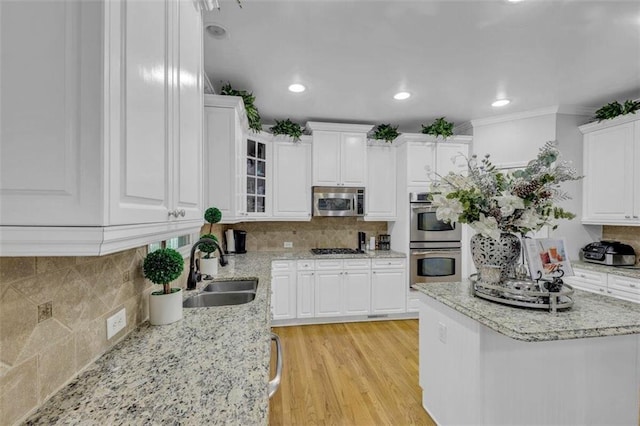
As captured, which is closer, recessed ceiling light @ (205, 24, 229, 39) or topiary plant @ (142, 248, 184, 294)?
topiary plant @ (142, 248, 184, 294)

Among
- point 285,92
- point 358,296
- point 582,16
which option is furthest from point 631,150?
point 285,92

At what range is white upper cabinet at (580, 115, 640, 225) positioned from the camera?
2982 millimetres

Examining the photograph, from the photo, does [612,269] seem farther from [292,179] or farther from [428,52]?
[292,179]

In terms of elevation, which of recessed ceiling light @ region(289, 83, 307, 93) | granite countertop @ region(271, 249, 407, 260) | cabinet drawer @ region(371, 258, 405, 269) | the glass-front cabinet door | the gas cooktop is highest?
recessed ceiling light @ region(289, 83, 307, 93)

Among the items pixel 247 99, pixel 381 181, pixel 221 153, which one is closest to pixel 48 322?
pixel 221 153

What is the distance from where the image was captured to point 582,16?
1806mm

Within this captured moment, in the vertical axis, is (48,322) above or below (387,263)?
above

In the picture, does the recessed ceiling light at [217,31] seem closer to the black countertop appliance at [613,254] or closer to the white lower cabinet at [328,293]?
the white lower cabinet at [328,293]

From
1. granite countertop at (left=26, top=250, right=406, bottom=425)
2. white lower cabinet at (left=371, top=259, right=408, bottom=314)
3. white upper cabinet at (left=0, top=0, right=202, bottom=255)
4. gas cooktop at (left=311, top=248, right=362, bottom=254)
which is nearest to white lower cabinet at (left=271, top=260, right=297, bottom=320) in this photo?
gas cooktop at (left=311, top=248, right=362, bottom=254)

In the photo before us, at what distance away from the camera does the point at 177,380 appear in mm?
939

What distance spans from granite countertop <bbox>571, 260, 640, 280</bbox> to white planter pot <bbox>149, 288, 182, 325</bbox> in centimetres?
395

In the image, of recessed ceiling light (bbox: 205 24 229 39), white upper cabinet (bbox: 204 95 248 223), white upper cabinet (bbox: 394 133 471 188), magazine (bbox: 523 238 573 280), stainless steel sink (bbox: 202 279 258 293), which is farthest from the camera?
white upper cabinet (bbox: 394 133 471 188)

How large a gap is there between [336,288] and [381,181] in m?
1.62

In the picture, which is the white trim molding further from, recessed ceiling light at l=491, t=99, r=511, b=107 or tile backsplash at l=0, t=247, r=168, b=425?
recessed ceiling light at l=491, t=99, r=511, b=107
